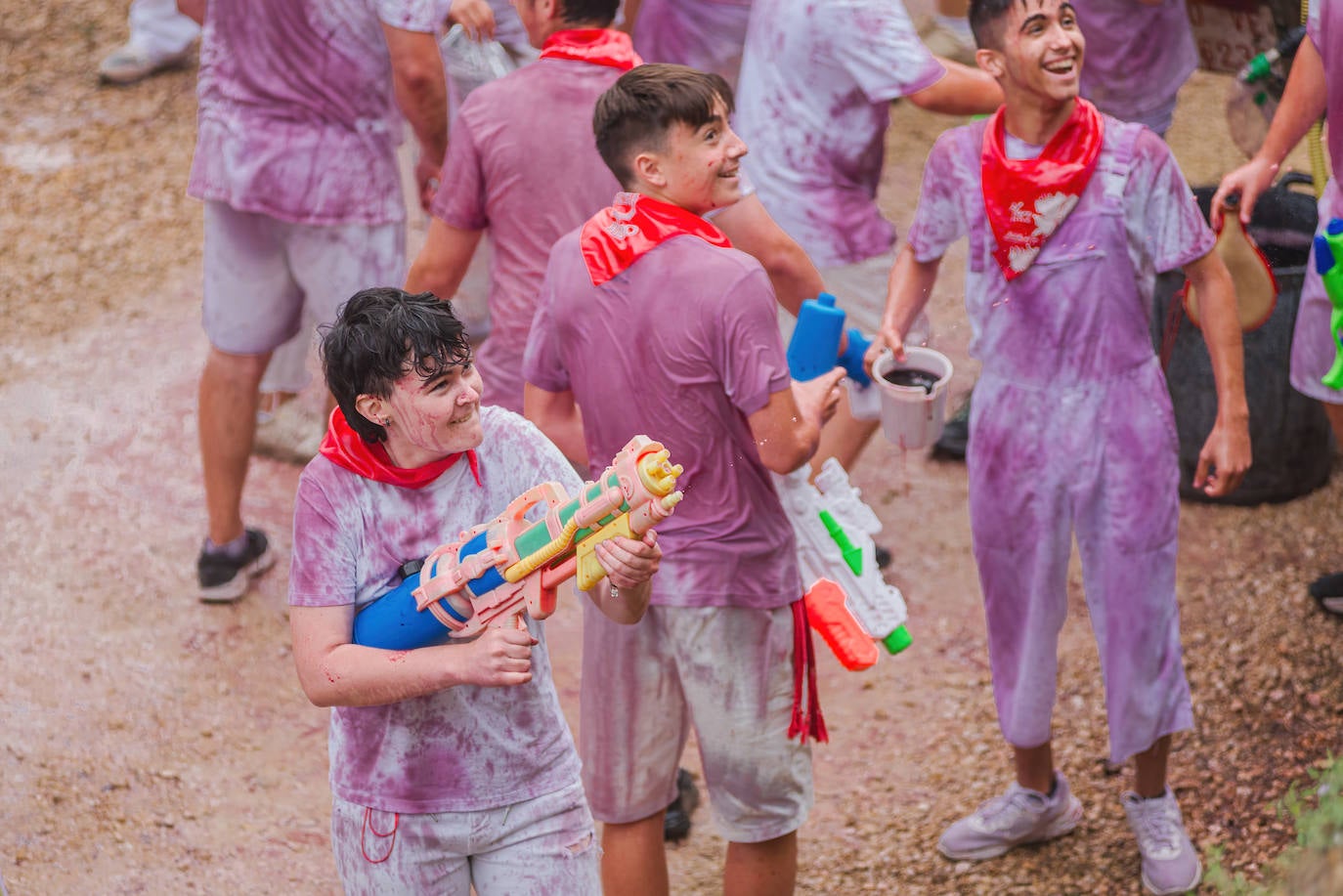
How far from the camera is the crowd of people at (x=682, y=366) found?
9.09 ft

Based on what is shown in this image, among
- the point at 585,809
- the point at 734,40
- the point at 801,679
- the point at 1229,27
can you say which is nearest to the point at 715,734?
the point at 801,679

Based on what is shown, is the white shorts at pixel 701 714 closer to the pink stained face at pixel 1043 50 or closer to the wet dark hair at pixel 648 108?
the wet dark hair at pixel 648 108

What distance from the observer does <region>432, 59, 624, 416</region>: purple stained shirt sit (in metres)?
3.96

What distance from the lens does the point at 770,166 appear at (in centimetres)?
488

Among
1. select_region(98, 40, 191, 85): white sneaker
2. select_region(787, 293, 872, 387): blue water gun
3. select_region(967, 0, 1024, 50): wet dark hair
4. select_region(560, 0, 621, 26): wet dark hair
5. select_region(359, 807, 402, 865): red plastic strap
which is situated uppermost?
select_region(967, 0, 1024, 50): wet dark hair

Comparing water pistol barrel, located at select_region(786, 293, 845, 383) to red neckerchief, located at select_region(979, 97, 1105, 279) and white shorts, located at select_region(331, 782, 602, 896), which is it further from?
white shorts, located at select_region(331, 782, 602, 896)

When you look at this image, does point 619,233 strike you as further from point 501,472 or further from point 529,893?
point 529,893

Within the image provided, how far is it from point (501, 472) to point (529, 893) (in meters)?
0.69

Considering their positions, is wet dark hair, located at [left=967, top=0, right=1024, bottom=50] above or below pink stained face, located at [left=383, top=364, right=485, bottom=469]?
above

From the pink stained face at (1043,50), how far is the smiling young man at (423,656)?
1.39m

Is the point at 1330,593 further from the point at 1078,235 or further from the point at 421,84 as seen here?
the point at 421,84

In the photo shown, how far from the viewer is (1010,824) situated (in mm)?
4055

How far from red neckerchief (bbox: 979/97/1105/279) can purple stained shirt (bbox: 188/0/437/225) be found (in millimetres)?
1977

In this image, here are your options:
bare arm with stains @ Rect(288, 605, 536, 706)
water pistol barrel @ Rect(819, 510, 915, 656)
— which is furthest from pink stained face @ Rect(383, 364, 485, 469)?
water pistol barrel @ Rect(819, 510, 915, 656)
